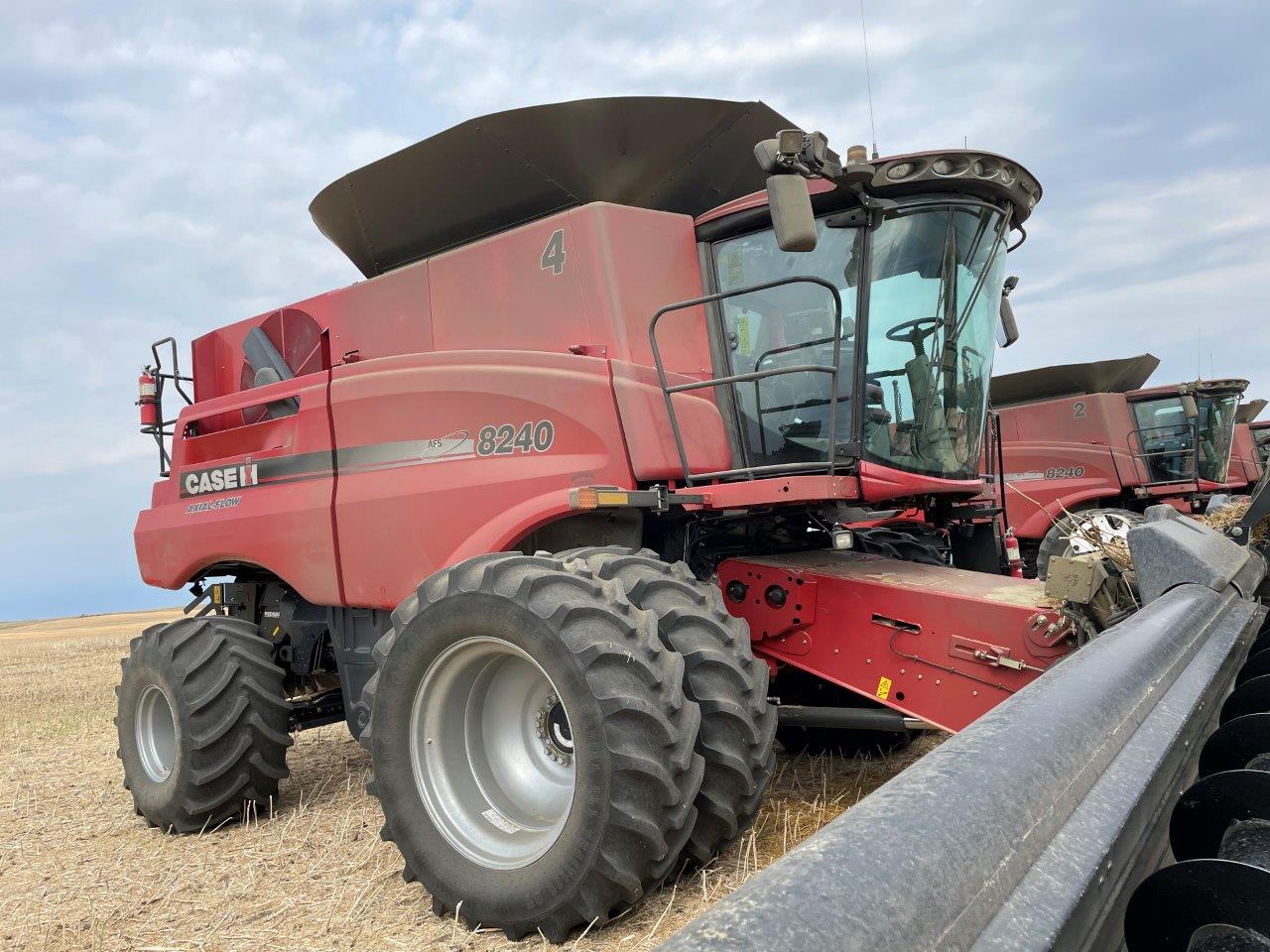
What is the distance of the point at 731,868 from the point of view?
10.3 ft

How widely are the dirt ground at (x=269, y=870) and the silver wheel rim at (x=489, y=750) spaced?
309 millimetres

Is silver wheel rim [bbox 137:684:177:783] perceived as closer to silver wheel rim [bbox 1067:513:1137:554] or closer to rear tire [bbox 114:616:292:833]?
rear tire [bbox 114:616:292:833]

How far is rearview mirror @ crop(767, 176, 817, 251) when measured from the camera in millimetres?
3145

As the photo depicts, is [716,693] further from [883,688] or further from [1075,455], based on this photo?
[1075,455]

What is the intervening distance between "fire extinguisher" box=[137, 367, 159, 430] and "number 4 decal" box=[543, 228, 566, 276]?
3349mm

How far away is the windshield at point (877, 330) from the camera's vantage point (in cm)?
379

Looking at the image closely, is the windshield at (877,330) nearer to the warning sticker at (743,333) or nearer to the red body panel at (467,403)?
the warning sticker at (743,333)

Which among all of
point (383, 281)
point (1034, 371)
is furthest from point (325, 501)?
point (1034, 371)

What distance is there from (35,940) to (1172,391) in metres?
15.1

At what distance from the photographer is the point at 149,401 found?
6.22m

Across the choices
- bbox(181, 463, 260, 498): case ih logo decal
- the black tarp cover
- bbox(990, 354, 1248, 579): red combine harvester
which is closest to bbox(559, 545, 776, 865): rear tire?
the black tarp cover

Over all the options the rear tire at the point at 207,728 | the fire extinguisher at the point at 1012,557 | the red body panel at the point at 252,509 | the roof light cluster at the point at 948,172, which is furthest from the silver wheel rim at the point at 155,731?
the fire extinguisher at the point at 1012,557

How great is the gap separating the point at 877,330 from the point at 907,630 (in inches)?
44.8

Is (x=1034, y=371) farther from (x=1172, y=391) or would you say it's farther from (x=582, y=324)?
(x=582, y=324)
